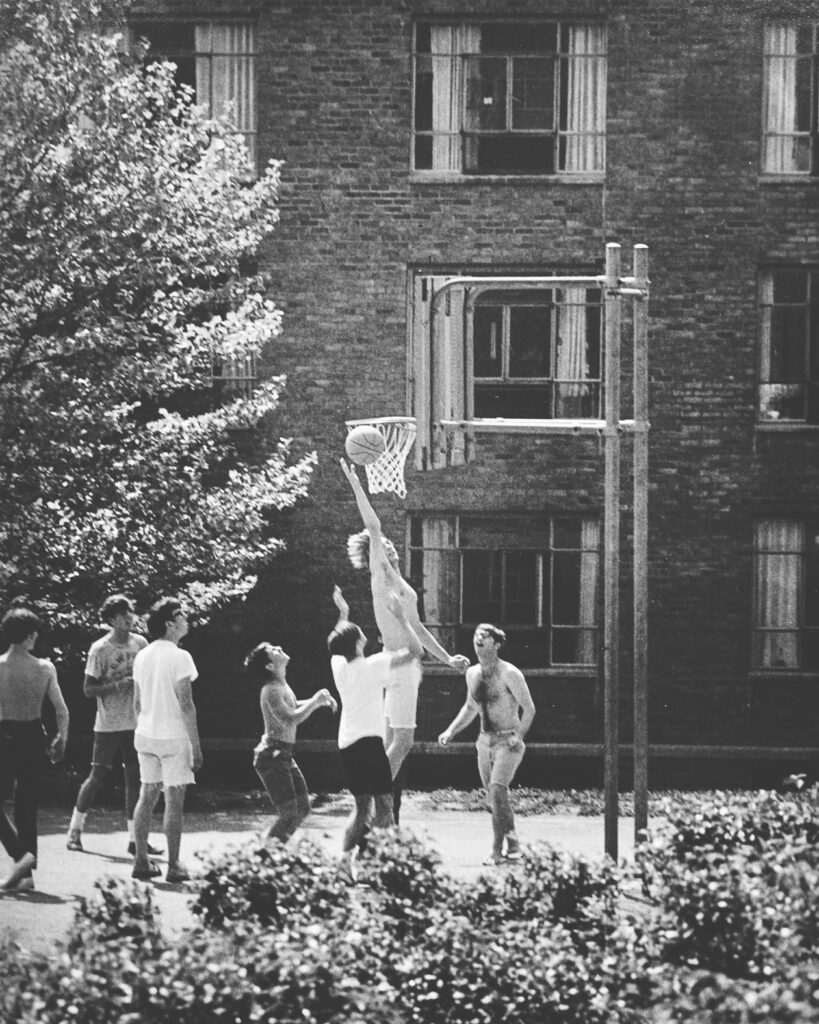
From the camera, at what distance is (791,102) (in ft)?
70.5

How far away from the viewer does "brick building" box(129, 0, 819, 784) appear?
21.2m

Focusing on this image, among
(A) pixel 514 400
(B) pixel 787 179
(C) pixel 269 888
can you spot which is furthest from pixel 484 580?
(C) pixel 269 888

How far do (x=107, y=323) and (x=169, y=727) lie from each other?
20.1ft

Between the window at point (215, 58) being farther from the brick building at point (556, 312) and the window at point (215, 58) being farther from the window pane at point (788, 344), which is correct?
the window pane at point (788, 344)

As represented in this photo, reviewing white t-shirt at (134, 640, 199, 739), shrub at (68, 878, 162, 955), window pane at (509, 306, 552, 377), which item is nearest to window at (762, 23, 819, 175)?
window pane at (509, 306, 552, 377)

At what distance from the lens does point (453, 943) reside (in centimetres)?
752

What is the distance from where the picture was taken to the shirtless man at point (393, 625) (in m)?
12.6

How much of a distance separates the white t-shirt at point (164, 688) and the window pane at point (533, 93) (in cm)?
1102

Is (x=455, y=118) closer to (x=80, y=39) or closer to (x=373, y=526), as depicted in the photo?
(x=80, y=39)

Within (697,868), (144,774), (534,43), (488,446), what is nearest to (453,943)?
(697,868)

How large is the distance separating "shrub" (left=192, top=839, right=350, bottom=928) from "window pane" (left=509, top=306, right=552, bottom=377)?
13.1 metres

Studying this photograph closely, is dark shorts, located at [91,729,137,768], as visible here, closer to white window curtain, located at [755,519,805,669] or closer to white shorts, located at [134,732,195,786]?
white shorts, located at [134,732,195,786]

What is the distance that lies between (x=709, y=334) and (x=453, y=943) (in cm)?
1458

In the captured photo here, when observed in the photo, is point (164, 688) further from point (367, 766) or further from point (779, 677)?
point (779, 677)
